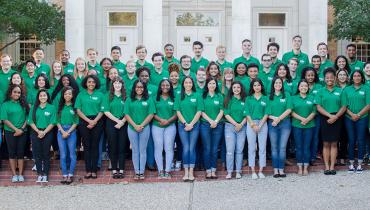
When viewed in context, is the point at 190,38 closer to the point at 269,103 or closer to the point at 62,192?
the point at 269,103

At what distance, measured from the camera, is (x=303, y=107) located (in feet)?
38.5

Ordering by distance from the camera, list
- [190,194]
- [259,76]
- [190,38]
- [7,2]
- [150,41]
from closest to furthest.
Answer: [190,194] < [259,76] < [7,2] < [150,41] < [190,38]

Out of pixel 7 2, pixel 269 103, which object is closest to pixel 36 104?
pixel 269 103

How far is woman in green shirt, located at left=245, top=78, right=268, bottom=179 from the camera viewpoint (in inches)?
458

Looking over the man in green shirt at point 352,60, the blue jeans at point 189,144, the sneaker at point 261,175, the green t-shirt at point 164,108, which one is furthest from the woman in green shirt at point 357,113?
the green t-shirt at point 164,108

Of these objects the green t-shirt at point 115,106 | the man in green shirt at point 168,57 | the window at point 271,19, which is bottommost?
the green t-shirt at point 115,106

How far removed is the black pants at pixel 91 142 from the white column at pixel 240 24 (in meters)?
8.08

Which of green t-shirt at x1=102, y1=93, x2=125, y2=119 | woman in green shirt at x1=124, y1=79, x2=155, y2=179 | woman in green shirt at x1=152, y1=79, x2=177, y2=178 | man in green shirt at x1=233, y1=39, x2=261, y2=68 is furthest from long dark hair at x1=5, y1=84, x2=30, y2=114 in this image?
man in green shirt at x1=233, y1=39, x2=261, y2=68

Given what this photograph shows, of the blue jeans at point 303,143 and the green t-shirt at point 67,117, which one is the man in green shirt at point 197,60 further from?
the green t-shirt at point 67,117

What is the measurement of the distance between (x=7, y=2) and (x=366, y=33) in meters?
10.8

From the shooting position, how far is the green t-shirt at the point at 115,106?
11.6 meters

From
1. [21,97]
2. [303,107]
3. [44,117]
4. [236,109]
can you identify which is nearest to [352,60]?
[303,107]

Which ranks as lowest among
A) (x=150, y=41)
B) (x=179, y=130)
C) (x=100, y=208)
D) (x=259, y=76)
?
(x=100, y=208)

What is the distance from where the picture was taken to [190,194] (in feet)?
34.5
